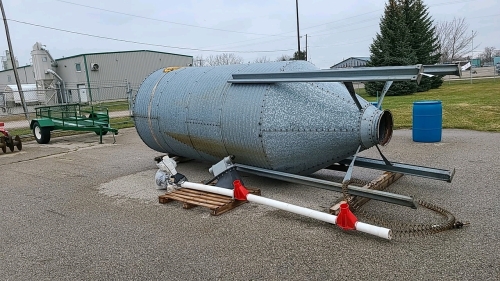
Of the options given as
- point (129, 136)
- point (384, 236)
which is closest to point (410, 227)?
point (384, 236)

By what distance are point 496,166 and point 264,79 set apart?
4.30m

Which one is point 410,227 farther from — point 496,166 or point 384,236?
point 496,166

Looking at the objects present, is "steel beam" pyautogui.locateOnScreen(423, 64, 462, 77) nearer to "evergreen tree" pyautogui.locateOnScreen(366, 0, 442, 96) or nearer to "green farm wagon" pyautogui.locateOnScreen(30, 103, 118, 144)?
"green farm wagon" pyautogui.locateOnScreen(30, 103, 118, 144)

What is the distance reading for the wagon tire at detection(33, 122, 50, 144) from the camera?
12405 millimetres

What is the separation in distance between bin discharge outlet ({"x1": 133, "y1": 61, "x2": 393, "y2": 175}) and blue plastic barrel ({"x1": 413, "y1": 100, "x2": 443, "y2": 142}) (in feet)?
13.8

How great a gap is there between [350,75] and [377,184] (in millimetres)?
1743

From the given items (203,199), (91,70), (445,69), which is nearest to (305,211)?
(203,199)

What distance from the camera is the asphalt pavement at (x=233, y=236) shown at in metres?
3.37

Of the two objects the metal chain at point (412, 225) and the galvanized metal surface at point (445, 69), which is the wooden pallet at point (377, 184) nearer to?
the metal chain at point (412, 225)

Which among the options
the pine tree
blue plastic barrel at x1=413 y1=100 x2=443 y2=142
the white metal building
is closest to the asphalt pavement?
blue plastic barrel at x1=413 y1=100 x2=443 y2=142

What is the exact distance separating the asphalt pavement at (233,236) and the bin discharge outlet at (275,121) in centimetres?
68

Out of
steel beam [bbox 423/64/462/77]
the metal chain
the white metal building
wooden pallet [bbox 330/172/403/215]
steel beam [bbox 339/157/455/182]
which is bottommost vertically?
the metal chain

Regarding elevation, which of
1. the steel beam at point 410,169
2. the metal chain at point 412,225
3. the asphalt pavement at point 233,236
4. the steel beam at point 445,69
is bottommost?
the asphalt pavement at point 233,236

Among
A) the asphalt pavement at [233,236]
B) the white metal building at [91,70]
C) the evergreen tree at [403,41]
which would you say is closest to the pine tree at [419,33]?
the evergreen tree at [403,41]
